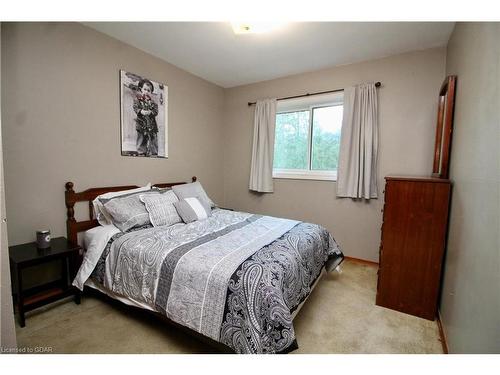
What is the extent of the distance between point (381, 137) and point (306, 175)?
1.04 m

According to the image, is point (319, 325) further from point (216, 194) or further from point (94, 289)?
point (216, 194)

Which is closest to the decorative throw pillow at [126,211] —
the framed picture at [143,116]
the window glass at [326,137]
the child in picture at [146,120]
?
the framed picture at [143,116]

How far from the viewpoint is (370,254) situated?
113 inches

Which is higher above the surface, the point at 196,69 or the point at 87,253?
the point at 196,69

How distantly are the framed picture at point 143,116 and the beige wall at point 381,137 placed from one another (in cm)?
128

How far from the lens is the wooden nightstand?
1604mm

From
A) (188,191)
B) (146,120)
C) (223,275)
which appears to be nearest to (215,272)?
(223,275)

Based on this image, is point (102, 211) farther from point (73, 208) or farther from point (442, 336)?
point (442, 336)

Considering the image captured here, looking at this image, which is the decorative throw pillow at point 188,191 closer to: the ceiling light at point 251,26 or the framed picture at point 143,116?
the framed picture at point 143,116

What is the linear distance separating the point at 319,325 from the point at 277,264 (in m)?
0.74

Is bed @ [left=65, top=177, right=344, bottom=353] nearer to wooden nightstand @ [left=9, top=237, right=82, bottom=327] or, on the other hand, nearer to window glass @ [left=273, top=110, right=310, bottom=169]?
wooden nightstand @ [left=9, top=237, right=82, bottom=327]
